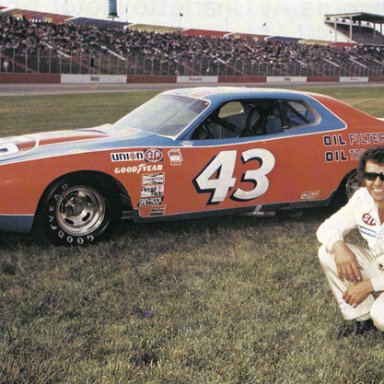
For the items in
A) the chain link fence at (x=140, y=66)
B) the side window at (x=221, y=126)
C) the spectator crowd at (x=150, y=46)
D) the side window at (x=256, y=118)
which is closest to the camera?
the side window at (x=221, y=126)

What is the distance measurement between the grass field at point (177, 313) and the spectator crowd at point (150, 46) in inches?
1182

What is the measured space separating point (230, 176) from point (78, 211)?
54.0 inches

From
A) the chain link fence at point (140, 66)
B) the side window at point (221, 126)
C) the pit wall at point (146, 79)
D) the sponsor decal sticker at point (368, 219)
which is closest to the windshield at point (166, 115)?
the side window at point (221, 126)

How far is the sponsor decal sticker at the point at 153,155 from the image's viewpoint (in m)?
4.62

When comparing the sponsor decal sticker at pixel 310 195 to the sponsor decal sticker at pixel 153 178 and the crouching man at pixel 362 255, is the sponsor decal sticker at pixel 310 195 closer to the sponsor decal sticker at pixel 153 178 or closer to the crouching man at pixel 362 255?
the sponsor decal sticker at pixel 153 178

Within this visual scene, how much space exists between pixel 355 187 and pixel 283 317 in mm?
2788

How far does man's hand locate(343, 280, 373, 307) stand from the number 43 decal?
214cm

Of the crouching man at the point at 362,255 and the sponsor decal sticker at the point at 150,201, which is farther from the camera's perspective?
the sponsor decal sticker at the point at 150,201

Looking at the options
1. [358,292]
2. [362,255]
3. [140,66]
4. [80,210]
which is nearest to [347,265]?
[358,292]

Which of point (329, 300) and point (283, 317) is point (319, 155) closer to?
point (329, 300)

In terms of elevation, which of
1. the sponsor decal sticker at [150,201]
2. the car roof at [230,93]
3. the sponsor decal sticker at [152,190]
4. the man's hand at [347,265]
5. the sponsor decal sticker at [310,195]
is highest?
the car roof at [230,93]

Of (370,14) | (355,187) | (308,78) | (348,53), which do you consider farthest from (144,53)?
(370,14)

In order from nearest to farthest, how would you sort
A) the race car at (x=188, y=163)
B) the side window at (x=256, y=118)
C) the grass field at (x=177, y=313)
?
the grass field at (x=177, y=313)
the race car at (x=188, y=163)
the side window at (x=256, y=118)

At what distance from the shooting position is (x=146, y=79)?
38938 millimetres
